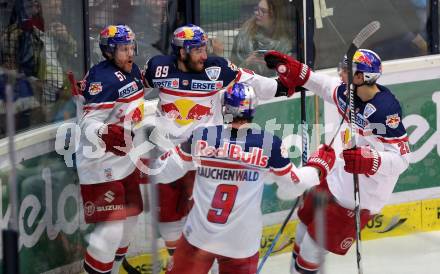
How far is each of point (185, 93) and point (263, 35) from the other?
1.17 m

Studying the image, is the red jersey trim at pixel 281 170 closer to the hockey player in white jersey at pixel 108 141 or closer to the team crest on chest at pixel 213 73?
the hockey player in white jersey at pixel 108 141

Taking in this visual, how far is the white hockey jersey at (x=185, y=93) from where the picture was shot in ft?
19.6

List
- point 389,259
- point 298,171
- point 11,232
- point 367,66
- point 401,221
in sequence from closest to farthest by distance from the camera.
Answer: point 11,232 < point 298,171 < point 367,66 < point 389,259 < point 401,221

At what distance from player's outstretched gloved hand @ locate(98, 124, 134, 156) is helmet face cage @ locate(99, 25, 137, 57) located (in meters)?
0.40

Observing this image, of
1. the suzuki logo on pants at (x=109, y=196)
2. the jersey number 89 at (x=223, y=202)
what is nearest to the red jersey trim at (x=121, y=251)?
the suzuki logo on pants at (x=109, y=196)

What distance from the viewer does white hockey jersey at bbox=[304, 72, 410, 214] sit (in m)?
5.82

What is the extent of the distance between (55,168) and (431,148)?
2691 millimetres

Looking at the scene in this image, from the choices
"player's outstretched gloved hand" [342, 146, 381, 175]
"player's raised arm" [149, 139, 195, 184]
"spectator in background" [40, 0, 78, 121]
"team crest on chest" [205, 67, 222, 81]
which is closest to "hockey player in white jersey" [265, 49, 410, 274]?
"player's outstretched gloved hand" [342, 146, 381, 175]

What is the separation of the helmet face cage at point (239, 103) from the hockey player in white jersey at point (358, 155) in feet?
3.08

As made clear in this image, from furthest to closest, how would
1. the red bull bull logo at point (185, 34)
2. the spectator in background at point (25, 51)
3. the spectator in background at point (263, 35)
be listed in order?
the spectator in background at point (263, 35) → the red bull bull logo at point (185, 34) → the spectator in background at point (25, 51)

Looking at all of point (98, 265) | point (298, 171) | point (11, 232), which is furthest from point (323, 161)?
point (11, 232)

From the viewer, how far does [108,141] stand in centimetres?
570

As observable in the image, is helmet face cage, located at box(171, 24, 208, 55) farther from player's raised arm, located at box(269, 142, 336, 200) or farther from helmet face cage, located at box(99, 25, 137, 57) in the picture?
player's raised arm, located at box(269, 142, 336, 200)

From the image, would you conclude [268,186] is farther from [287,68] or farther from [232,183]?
[232,183]
